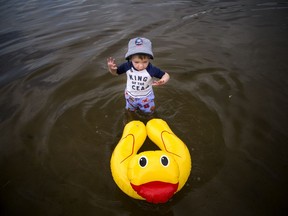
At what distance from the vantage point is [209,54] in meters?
5.40

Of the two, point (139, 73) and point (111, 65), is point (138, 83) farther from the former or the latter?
point (111, 65)

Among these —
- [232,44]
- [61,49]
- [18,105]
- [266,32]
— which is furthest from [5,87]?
[266,32]

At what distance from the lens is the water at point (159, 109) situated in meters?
2.67

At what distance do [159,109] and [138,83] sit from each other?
100 centimetres

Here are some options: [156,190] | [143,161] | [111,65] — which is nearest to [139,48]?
[111,65]

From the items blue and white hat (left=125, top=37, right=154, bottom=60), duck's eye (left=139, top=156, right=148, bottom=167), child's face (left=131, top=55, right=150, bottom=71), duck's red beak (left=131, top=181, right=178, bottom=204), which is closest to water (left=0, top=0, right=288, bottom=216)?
duck's red beak (left=131, top=181, right=178, bottom=204)

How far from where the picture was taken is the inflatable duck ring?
2.09 m

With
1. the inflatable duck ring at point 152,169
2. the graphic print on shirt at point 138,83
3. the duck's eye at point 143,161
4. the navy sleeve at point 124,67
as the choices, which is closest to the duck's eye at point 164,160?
the inflatable duck ring at point 152,169

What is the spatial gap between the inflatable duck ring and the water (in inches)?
18.7

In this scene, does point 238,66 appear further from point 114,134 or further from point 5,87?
point 5,87

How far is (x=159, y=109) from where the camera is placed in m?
4.05

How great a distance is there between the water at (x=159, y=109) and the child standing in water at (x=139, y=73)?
1.87 ft

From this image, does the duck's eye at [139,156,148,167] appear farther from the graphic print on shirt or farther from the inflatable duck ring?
the graphic print on shirt

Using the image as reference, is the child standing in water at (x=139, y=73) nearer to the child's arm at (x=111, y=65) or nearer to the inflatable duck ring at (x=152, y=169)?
the child's arm at (x=111, y=65)
